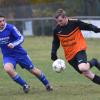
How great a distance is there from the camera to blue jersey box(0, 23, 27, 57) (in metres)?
13.0

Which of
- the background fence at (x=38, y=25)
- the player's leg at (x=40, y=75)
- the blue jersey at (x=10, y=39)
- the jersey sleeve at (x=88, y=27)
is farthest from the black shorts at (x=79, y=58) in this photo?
the background fence at (x=38, y=25)

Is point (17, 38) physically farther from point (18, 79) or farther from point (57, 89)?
point (57, 89)

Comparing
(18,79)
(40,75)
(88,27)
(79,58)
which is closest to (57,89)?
(40,75)

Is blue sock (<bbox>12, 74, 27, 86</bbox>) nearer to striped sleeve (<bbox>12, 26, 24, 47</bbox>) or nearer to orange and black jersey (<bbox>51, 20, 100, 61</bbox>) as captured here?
Result: striped sleeve (<bbox>12, 26, 24, 47</bbox>)

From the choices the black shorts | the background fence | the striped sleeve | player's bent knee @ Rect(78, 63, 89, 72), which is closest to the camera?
player's bent knee @ Rect(78, 63, 89, 72)

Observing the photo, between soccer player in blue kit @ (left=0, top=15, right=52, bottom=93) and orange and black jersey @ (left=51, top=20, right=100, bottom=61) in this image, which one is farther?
soccer player in blue kit @ (left=0, top=15, right=52, bottom=93)

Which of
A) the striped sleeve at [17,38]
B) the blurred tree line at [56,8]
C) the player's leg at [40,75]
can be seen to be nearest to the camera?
the striped sleeve at [17,38]

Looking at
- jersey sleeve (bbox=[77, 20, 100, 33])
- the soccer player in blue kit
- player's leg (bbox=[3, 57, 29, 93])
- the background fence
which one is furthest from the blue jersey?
the background fence

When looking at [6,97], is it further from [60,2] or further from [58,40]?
[60,2]

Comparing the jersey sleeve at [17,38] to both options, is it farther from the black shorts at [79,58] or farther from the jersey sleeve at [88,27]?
the jersey sleeve at [88,27]

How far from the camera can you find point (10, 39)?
1305 centimetres

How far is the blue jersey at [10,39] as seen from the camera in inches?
511

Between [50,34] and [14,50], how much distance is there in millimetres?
29086

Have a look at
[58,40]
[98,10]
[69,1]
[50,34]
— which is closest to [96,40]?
[50,34]
